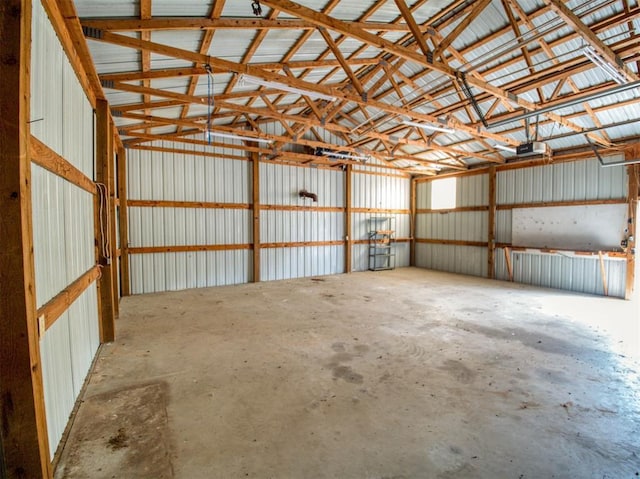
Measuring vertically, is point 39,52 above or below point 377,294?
above

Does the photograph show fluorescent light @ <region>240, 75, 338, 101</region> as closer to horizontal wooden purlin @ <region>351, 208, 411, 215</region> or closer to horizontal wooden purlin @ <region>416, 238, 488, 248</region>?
horizontal wooden purlin @ <region>351, 208, 411, 215</region>

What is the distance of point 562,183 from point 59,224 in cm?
1000

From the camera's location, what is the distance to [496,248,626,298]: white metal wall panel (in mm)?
7297

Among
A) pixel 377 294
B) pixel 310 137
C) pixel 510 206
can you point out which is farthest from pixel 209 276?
pixel 510 206

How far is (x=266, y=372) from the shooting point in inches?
138

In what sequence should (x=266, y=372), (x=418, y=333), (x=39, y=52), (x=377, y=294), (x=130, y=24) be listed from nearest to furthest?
(x=39, y=52) → (x=130, y=24) → (x=266, y=372) → (x=418, y=333) → (x=377, y=294)

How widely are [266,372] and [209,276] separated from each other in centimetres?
549

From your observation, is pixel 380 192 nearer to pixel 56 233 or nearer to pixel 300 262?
pixel 300 262

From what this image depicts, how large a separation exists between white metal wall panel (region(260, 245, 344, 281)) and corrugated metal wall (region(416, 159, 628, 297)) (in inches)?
144

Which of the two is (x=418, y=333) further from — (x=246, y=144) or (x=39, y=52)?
(x=246, y=144)

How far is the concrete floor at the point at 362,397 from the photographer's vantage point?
7.21 ft

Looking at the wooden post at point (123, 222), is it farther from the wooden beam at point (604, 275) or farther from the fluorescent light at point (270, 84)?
the wooden beam at point (604, 275)

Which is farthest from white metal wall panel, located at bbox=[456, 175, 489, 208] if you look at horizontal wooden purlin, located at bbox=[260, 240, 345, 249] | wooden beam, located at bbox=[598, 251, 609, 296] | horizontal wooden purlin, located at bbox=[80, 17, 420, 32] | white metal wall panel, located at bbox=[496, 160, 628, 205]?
horizontal wooden purlin, located at bbox=[80, 17, 420, 32]

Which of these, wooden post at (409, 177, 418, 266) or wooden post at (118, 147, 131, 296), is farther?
wooden post at (409, 177, 418, 266)
